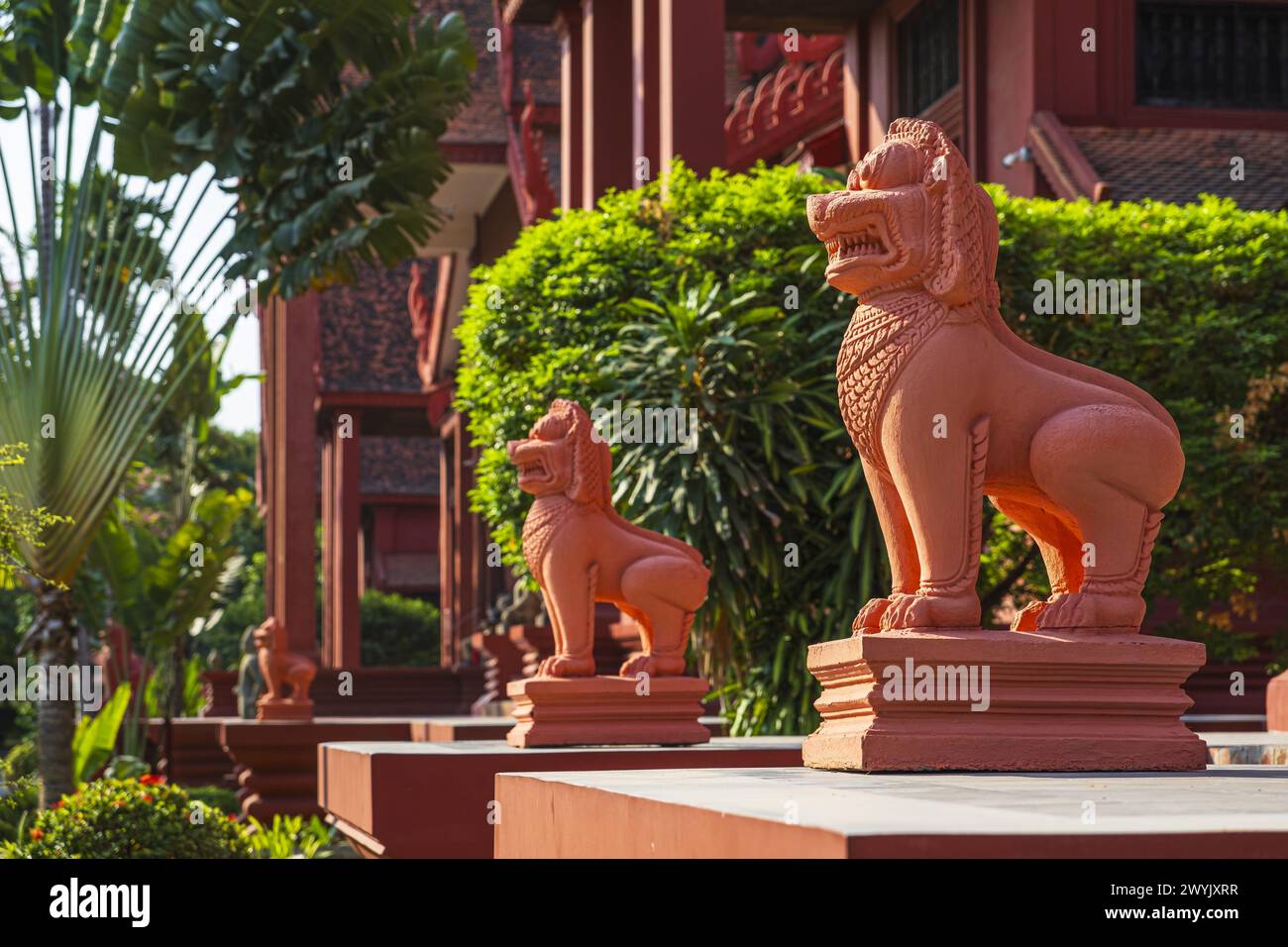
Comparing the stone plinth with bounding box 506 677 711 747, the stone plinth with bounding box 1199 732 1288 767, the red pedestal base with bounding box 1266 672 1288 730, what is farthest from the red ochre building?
the stone plinth with bounding box 1199 732 1288 767

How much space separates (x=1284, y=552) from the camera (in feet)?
42.9

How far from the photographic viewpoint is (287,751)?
606 inches

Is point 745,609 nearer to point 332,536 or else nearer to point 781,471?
point 781,471

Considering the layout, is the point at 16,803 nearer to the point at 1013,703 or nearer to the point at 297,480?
the point at 1013,703

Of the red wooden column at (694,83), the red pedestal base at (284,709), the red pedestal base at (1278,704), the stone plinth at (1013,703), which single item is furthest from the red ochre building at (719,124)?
the stone plinth at (1013,703)

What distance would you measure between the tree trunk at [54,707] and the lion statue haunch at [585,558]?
624 cm

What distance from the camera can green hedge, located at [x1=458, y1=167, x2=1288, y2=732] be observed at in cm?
1214

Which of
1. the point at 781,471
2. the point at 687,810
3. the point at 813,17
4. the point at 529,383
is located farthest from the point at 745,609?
the point at 813,17

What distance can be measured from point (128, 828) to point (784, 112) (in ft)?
48.1

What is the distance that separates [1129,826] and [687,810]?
100 cm

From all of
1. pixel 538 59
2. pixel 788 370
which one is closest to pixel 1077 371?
pixel 788 370

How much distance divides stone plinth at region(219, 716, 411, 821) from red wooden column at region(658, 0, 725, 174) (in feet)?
17.6

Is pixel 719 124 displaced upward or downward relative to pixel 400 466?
upward

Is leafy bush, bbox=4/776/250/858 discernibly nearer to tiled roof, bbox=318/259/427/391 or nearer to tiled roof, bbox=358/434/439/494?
tiled roof, bbox=318/259/427/391
